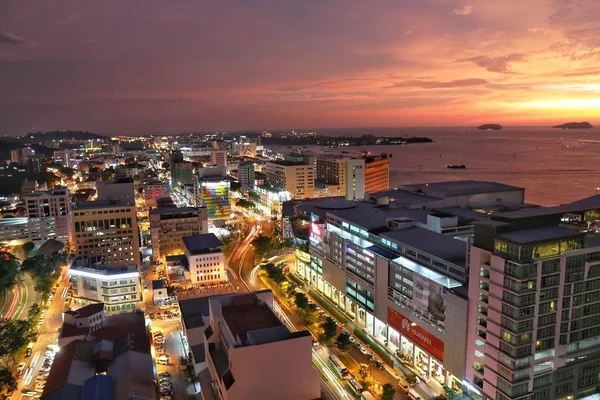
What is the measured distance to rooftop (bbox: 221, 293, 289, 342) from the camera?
14.4m

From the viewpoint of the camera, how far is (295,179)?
5319 cm

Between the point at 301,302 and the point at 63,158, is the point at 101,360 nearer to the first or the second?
the point at 301,302

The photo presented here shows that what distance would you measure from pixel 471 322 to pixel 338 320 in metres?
9.12

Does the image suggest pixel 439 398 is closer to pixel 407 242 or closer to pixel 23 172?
pixel 407 242

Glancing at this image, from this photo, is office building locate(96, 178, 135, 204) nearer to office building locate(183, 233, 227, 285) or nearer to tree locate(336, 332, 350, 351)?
office building locate(183, 233, 227, 285)

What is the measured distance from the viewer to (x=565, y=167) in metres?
70.1

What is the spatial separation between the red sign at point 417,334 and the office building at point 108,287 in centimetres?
1389

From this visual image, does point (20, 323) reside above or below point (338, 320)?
above

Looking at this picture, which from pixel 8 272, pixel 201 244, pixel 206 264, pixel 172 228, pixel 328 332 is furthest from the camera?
pixel 172 228

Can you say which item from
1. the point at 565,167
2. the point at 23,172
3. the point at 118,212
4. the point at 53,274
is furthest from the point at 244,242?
the point at 565,167

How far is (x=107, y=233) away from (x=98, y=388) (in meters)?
16.7

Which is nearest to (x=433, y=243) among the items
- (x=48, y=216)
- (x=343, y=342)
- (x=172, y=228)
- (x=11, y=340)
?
(x=343, y=342)

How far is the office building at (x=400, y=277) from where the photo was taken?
53.0 ft

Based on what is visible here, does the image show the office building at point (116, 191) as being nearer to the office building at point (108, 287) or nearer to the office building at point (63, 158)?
the office building at point (108, 287)
